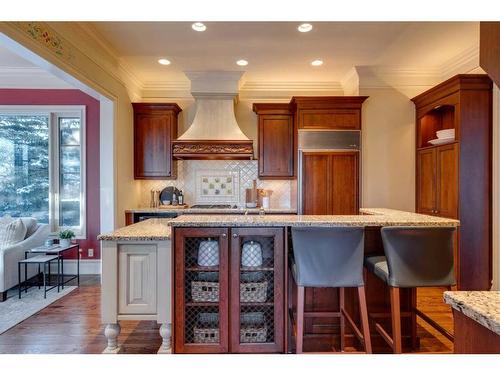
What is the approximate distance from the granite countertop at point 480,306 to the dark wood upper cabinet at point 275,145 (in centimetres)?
380

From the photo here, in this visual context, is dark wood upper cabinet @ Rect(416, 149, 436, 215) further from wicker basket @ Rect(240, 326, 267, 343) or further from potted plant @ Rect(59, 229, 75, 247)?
potted plant @ Rect(59, 229, 75, 247)

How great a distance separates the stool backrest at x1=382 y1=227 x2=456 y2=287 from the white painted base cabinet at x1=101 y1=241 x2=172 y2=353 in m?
1.55

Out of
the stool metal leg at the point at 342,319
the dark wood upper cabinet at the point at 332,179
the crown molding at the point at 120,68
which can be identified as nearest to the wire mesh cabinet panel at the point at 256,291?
the stool metal leg at the point at 342,319

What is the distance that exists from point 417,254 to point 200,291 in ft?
4.83

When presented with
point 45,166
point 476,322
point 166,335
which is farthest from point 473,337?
point 45,166

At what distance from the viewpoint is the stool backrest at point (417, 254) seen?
6.31 ft

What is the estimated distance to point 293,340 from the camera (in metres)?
2.38

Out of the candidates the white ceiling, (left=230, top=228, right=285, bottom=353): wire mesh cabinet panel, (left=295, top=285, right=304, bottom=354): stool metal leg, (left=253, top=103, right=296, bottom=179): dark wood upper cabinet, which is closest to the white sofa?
the white ceiling

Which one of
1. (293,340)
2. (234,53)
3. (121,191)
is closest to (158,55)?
(234,53)

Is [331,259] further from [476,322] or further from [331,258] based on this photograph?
[476,322]

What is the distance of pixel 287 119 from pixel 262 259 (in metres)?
3.01

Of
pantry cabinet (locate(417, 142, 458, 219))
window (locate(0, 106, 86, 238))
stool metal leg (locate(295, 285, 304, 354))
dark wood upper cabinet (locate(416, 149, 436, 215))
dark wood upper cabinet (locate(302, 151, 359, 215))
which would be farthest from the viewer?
window (locate(0, 106, 86, 238))

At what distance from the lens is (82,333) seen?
266cm

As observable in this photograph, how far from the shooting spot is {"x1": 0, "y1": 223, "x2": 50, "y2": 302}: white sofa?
3.45 m
